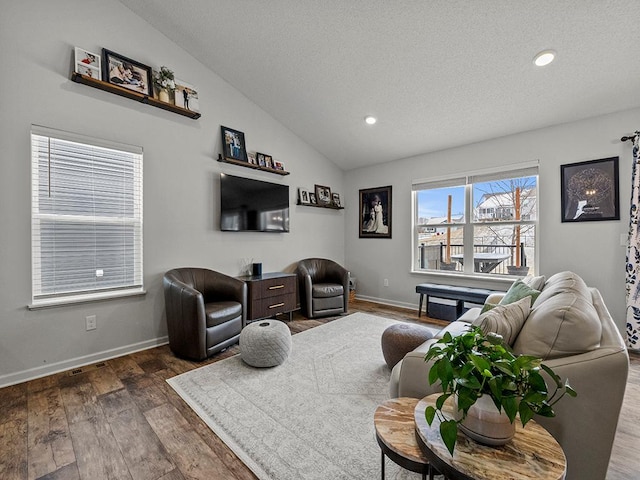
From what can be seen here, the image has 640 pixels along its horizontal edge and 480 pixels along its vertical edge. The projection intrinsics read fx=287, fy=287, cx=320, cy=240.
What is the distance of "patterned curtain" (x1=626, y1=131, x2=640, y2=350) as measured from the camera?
2.87 metres

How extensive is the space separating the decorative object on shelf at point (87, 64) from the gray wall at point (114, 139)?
0.10m

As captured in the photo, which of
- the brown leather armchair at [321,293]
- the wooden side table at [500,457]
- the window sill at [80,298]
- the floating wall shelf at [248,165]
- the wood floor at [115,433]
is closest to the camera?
the wooden side table at [500,457]

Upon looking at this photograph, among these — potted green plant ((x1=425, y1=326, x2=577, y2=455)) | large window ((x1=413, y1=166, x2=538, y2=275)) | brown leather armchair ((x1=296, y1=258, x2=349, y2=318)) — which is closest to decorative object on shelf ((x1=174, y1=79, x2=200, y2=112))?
brown leather armchair ((x1=296, y1=258, x2=349, y2=318))

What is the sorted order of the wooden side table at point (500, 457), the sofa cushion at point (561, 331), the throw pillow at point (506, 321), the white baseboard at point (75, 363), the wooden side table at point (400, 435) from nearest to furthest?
the wooden side table at point (500, 457) → the wooden side table at point (400, 435) → the sofa cushion at point (561, 331) → the throw pillow at point (506, 321) → the white baseboard at point (75, 363)

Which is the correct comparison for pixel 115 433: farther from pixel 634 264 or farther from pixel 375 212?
pixel 634 264

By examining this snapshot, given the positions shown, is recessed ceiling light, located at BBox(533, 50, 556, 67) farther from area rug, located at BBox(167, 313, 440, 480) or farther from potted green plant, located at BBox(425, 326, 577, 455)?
area rug, located at BBox(167, 313, 440, 480)

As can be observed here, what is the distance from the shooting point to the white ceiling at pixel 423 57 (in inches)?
90.0

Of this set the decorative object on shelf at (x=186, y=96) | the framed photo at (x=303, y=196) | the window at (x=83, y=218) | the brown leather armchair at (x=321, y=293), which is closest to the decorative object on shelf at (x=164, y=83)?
the decorative object on shelf at (x=186, y=96)

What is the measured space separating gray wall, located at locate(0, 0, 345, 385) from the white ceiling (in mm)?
368

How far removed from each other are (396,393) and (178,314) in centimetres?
211

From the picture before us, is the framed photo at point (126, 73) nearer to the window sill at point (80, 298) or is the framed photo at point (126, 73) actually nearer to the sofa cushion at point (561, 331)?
the window sill at point (80, 298)

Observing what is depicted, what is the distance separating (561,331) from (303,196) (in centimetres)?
392

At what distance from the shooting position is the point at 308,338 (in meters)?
3.25

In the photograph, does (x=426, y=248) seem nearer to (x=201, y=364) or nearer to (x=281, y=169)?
(x=281, y=169)
